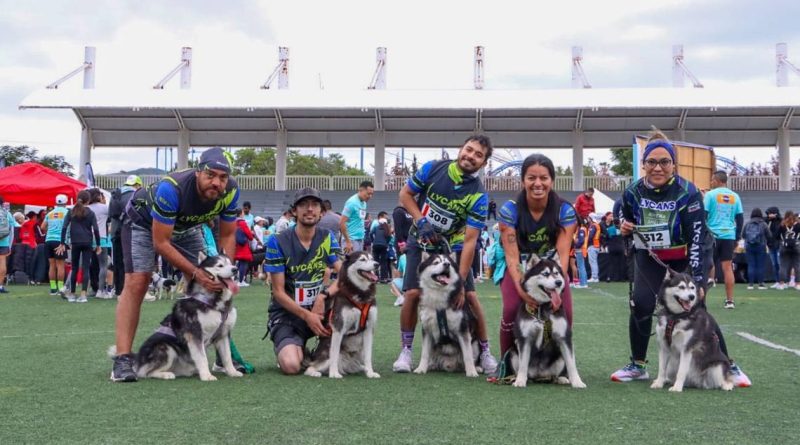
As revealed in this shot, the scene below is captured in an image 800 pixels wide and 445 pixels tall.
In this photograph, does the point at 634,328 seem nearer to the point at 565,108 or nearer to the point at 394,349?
the point at 394,349

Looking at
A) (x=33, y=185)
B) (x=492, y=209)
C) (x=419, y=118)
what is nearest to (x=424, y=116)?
(x=419, y=118)

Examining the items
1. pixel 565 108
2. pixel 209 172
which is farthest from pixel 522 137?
pixel 209 172

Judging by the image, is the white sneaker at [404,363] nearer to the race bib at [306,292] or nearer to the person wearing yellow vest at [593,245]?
the race bib at [306,292]

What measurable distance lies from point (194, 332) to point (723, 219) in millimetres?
8597

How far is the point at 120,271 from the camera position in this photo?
12484 millimetres

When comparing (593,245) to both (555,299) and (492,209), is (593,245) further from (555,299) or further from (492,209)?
(555,299)

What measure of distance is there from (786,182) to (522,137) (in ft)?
39.0

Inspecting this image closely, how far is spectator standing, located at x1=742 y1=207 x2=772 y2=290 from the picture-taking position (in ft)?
52.7

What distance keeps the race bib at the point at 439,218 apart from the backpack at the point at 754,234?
1268cm

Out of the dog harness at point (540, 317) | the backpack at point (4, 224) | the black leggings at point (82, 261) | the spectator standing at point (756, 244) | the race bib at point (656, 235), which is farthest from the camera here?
the spectator standing at point (756, 244)

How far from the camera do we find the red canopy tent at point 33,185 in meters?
18.1

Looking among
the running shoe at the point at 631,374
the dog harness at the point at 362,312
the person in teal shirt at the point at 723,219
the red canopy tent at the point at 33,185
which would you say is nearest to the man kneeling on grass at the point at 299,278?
the dog harness at the point at 362,312

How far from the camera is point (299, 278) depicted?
5.83 metres

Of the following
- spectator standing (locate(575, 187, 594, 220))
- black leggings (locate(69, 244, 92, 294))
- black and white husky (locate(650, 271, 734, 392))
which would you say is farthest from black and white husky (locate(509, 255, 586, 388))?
spectator standing (locate(575, 187, 594, 220))
